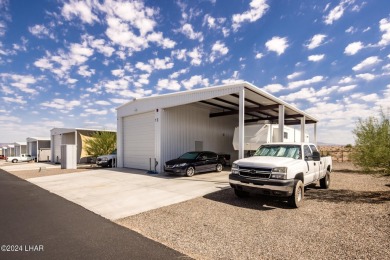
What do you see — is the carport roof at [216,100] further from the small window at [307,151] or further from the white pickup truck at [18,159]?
the white pickup truck at [18,159]

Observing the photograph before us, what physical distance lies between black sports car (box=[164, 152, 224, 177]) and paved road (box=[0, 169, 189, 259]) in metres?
6.50

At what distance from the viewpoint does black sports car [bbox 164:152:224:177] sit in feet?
43.1

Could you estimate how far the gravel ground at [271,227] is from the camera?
412 centimetres

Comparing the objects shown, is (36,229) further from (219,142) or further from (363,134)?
(219,142)

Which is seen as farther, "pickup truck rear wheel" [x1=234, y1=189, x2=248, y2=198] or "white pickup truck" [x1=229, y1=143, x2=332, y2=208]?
"pickup truck rear wheel" [x1=234, y1=189, x2=248, y2=198]

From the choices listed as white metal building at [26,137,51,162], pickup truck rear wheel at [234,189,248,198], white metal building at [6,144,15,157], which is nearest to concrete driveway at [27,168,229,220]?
pickup truck rear wheel at [234,189,248,198]

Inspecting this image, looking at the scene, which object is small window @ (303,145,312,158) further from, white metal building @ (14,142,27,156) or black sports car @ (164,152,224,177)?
white metal building @ (14,142,27,156)

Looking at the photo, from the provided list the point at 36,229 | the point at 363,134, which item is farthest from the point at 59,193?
the point at 363,134

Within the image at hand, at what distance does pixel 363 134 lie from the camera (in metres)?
8.75

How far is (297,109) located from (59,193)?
Result: 18.4 metres

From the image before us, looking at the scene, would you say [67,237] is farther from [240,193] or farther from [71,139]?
[71,139]

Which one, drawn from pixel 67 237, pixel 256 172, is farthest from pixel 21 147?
pixel 256 172

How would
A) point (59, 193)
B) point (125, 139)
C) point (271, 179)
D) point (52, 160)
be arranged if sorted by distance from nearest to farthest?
1. point (271, 179)
2. point (59, 193)
3. point (125, 139)
4. point (52, 160)

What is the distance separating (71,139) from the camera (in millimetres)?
29703
